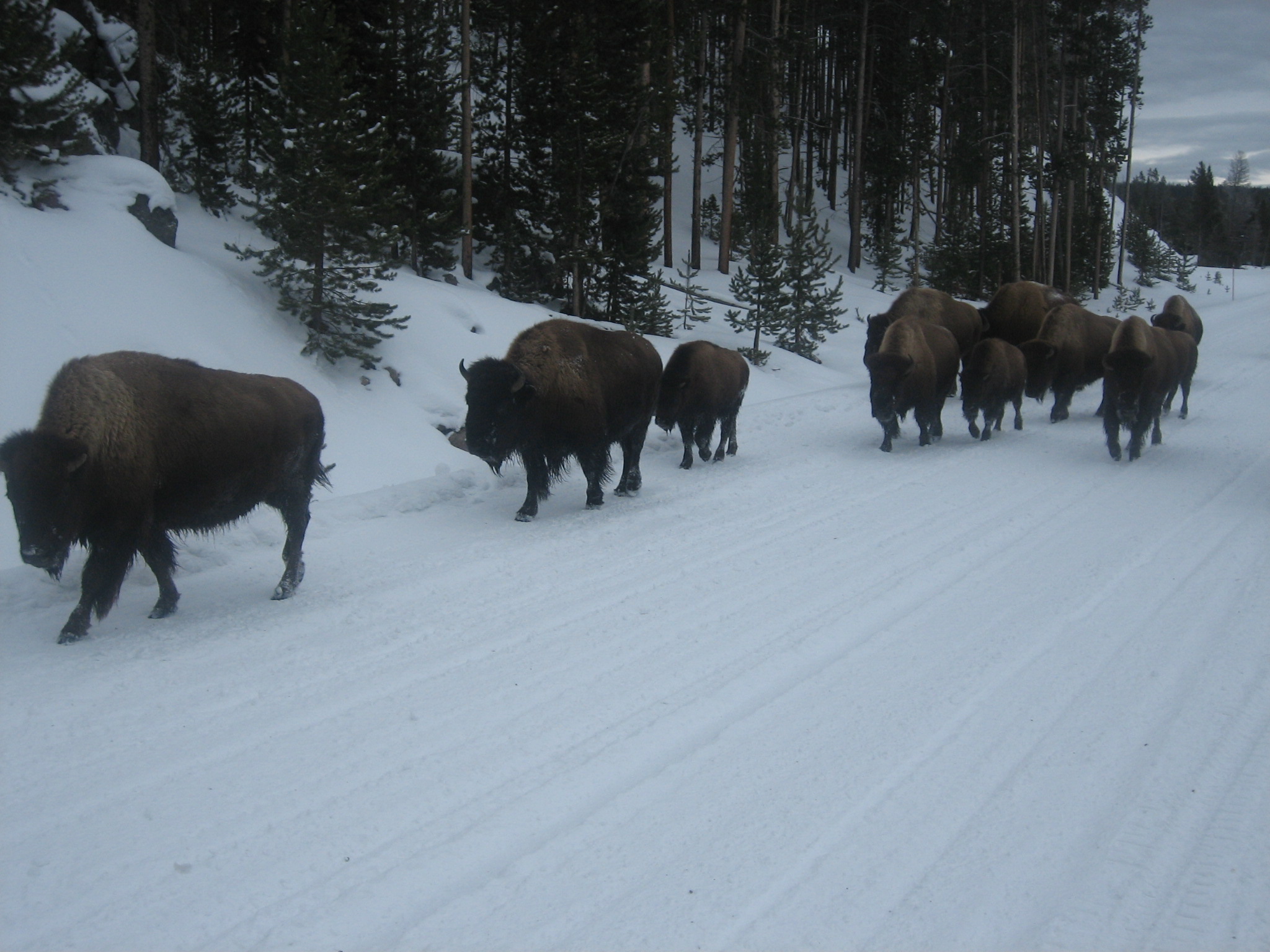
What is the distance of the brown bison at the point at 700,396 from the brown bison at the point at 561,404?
40.2 inches

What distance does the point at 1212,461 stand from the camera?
10625mm

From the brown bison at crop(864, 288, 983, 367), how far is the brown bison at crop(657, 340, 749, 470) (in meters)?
5.49

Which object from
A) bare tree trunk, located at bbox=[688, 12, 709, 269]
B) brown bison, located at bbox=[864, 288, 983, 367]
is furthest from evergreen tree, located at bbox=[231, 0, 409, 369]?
bare tree trunk, located at bbox=[688, 12, 709, 269]

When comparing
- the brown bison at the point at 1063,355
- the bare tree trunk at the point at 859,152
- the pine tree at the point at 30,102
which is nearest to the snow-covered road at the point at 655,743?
the brown bison at the point at 1063,355

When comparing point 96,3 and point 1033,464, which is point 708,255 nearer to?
point 96,3

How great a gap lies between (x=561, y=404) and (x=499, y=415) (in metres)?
0.67

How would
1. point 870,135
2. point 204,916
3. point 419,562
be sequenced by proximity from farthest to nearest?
point 870,135 → point 419,562 → point 204,916

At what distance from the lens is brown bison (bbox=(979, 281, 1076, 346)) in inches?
665

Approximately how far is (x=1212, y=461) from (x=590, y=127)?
13033 mm

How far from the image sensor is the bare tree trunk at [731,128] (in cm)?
2598

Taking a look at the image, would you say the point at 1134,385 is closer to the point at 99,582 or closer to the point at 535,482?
the point at 535,482

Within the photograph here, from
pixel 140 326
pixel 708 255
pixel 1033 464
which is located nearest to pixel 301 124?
pixel 140 326

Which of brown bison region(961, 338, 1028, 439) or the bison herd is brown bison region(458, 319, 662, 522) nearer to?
the bison herd

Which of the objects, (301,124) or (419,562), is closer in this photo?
(419,562)
